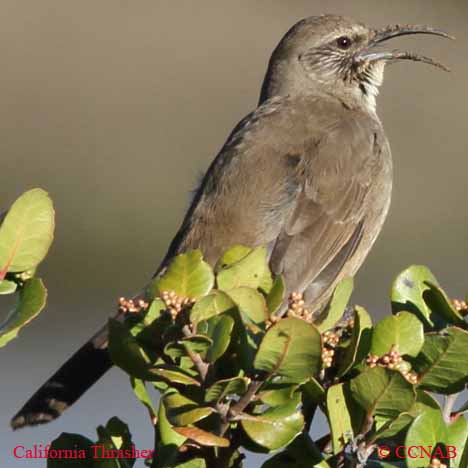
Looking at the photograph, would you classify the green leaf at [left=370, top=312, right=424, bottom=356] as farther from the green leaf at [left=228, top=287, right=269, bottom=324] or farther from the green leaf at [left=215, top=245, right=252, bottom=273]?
the green leaf at [left=215, top=245, right=252, bottom=273]

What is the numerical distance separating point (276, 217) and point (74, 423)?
14.1 feet

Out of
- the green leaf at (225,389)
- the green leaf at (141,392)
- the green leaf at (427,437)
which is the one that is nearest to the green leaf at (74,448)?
the green leaf at (141,392)

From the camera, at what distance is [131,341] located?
12.4ft

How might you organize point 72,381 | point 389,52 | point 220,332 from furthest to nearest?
1. point 389,52
2. point 72,381
3. point 220,332

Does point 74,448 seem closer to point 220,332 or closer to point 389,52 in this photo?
point 220,332

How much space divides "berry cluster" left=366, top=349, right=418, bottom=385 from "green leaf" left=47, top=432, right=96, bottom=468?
2.67 ft

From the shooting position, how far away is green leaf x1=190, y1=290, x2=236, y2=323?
358 cm

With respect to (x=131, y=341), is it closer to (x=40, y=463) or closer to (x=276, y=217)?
(x=276, y=217)

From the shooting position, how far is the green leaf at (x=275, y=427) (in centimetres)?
371

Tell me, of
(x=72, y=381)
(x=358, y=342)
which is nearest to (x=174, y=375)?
(x=358, y=342)

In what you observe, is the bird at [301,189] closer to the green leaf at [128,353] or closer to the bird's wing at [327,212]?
the bird's wing at [327,212]

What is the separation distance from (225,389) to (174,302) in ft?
0.87

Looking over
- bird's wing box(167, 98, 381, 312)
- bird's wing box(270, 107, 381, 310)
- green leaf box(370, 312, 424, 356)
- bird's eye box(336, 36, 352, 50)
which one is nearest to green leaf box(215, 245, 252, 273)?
green leaf box(370, 312, 424, 356)

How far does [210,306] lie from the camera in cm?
360
